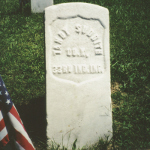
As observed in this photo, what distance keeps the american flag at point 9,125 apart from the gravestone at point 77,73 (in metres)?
0.44

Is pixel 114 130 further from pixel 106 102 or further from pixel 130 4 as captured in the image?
pixel 130 4

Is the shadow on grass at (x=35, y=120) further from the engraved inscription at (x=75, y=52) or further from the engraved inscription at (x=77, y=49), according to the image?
the engraved inscription at (x=75, y=52)

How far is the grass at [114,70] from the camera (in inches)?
104

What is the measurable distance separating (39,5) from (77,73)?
442 centimetres

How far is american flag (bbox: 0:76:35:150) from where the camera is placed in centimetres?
184

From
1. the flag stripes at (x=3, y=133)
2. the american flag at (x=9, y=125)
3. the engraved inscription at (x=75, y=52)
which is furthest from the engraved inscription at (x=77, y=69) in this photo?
the flag stripes at (x=3, y=133)

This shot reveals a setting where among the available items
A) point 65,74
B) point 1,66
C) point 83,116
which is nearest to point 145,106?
point 83,116

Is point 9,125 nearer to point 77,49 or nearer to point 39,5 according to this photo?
point 77,49

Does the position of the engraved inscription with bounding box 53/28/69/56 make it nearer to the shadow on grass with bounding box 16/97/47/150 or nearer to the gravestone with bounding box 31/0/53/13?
the shadow on grass with bounding box 16/97/47/150

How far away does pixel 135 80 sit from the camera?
11.6ft

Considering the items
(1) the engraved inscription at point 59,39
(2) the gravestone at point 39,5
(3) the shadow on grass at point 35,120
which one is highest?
(2) the gravestone at point 39,5

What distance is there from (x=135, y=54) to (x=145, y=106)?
149cm

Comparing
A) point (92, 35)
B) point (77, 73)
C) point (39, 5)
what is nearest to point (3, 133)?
point (77, 73)

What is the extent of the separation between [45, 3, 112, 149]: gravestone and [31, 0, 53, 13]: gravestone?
410 centimetres
